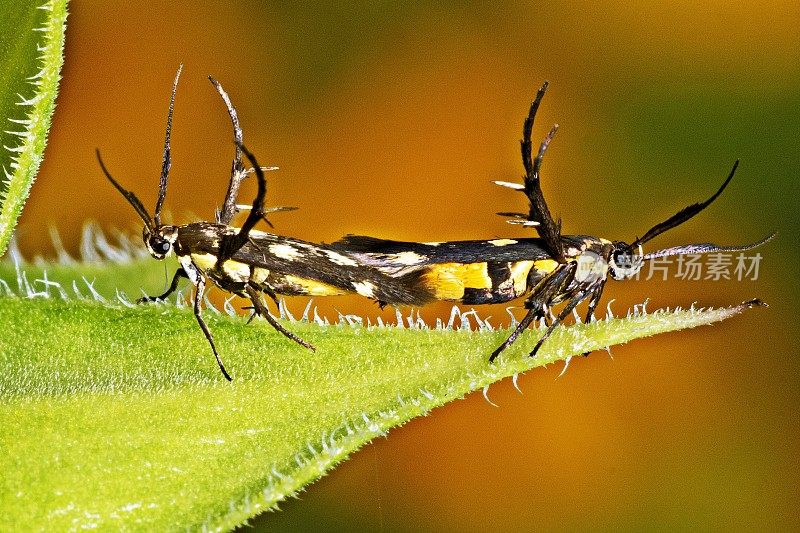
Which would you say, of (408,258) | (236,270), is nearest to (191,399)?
(236,270)

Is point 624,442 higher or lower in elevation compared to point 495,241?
lower

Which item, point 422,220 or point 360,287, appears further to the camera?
point 422,220

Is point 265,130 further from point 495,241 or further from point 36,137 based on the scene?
point 36,137

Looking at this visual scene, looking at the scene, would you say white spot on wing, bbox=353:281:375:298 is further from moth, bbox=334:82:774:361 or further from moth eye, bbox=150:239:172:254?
moth eye, bbox=150:239:172:254

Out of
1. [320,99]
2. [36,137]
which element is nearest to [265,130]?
[320,99]

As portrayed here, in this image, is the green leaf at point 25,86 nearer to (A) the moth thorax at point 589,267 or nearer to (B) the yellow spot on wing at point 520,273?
(B) the yellow spot on wing at point 520,273

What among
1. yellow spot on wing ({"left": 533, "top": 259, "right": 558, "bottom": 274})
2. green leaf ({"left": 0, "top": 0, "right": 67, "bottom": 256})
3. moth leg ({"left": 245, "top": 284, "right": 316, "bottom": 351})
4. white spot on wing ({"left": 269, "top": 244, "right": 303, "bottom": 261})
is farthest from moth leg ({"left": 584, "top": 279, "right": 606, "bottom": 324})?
green leaf ({"left": 0, "top": 0, "right": 67, "bottom": 256})

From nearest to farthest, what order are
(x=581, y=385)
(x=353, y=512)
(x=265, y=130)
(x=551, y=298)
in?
(x=551, y=298) < (x=353, y=512) < (x=581, y=385) < (x=265, y=130)

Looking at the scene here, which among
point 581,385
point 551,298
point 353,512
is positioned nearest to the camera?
point 551,298
